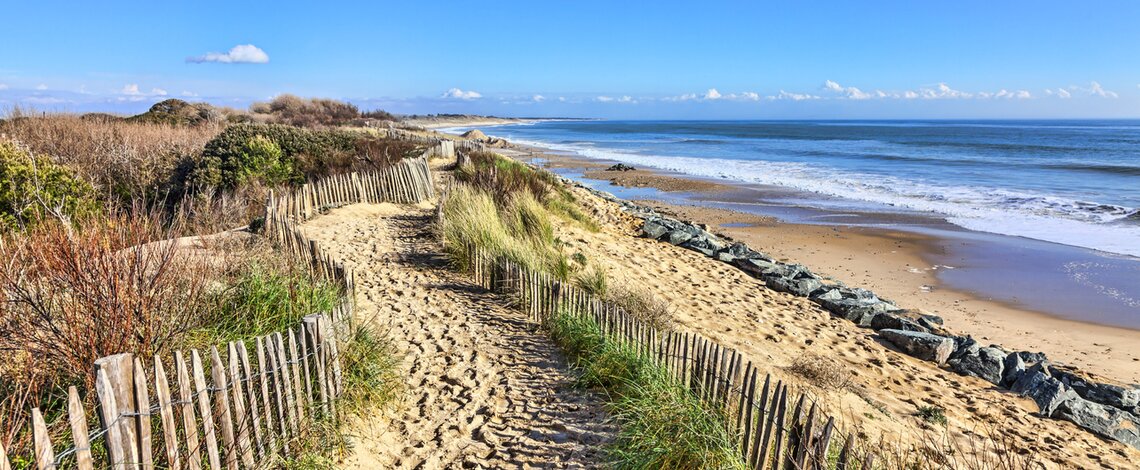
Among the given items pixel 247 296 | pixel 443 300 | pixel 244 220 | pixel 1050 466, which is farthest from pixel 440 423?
pixel 244 220

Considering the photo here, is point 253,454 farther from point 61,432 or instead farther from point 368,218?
point 368,218

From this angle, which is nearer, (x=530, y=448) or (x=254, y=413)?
(x=254, y=413)

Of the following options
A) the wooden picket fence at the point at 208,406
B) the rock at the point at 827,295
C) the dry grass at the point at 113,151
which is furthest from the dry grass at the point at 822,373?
the dry grass at the point at 113,151

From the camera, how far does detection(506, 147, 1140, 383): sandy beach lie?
898cm

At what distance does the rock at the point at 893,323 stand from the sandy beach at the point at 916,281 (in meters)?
1.01

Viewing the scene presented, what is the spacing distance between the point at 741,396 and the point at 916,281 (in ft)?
32.9

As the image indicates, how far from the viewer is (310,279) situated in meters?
6.65

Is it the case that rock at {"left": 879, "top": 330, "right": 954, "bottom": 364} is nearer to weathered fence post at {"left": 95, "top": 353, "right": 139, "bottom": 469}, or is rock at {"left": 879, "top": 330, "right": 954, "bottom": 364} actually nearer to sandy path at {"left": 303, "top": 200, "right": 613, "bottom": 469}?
sandy path at {"left": 303, "top": 200, "right": 613, "bottom": 469}

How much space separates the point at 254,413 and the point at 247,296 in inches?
82.4

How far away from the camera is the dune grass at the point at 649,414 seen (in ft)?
13.8

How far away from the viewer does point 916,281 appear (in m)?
12.8

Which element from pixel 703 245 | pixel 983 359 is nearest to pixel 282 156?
pixel 703 245

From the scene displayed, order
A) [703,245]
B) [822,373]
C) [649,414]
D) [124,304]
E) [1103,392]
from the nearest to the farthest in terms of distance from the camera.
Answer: [124,304]
[649,414]
[822,373]
[1103,392]
[703,245]

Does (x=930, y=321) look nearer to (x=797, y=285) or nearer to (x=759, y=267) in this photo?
(x=797, y=285)
